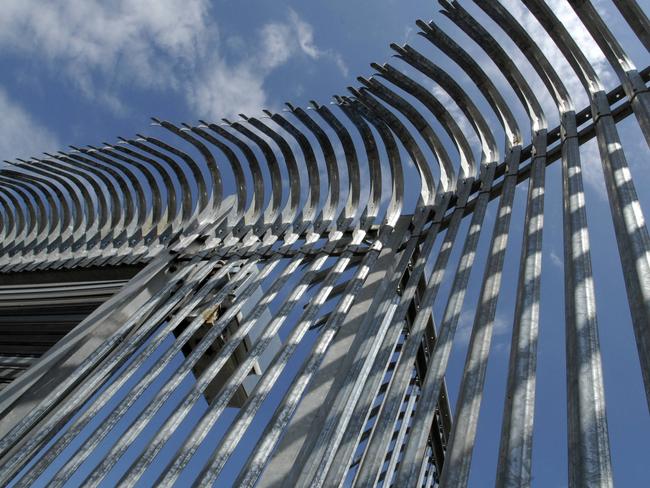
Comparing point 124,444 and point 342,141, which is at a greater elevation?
point 342,141

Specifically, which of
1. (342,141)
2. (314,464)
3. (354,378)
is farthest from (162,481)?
(342,141)

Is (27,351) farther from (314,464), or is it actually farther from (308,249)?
(314,464)

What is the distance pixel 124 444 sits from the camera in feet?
12.0

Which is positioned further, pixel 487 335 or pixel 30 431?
pixel 30 431

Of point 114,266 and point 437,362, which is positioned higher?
point 114,266

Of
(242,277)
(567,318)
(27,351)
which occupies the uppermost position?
(242,277)

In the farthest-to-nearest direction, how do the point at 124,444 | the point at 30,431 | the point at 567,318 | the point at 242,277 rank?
the point at 242,277 < the point at 30,431 < the point at 124,444 < the point at 567,318

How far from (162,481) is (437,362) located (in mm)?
1527

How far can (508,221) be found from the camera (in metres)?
4.13

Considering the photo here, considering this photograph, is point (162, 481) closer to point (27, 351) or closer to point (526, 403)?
point (526, 403)

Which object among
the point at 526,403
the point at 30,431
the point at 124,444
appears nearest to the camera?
the point at 526,403

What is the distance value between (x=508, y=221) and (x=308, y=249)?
2.37 meters

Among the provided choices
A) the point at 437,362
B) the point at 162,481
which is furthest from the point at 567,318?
the point at 162,481

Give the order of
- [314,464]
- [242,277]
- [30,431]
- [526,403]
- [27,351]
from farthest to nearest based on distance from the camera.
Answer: [27,351] < [242,277] < [30,431] < [314,464] < [526,403]
